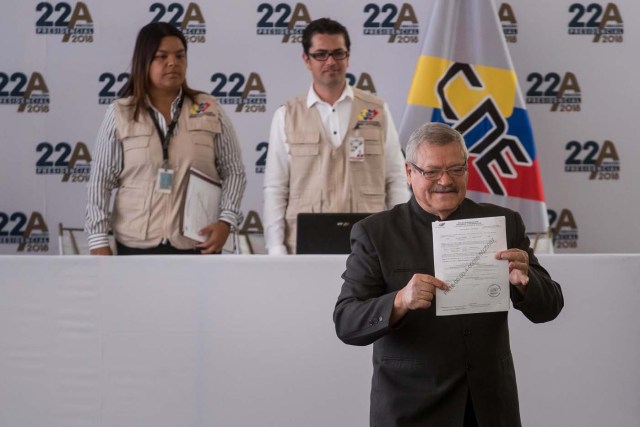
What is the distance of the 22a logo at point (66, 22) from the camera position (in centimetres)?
536

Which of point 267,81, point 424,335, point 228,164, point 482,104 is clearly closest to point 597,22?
point 482,104

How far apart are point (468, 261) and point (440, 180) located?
19 centimetres

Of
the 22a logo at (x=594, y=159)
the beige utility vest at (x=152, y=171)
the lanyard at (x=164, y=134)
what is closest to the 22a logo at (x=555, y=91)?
the 22a logo at (x=594, y=159)

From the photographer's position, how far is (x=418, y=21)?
17.8 ft

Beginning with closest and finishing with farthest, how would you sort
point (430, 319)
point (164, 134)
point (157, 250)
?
1. point (430, 319)
2. point (157, 250)
3. point (164, 134)

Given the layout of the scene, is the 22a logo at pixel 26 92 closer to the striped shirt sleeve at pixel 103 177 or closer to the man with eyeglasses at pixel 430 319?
the striped shirt sleeve at pixel 103 177

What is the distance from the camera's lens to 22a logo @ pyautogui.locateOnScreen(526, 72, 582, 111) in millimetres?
5422

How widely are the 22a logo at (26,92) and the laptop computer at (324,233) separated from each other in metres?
2.85

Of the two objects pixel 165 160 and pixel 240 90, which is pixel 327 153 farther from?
pixel 240 90

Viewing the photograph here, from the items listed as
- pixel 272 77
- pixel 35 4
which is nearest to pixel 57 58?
pixel 35 4

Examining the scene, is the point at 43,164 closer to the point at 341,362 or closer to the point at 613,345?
the point at 341,362

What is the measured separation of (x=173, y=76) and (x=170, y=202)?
523 mm

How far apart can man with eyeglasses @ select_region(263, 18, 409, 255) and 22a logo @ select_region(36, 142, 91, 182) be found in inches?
69.9

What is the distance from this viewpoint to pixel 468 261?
189 cm
